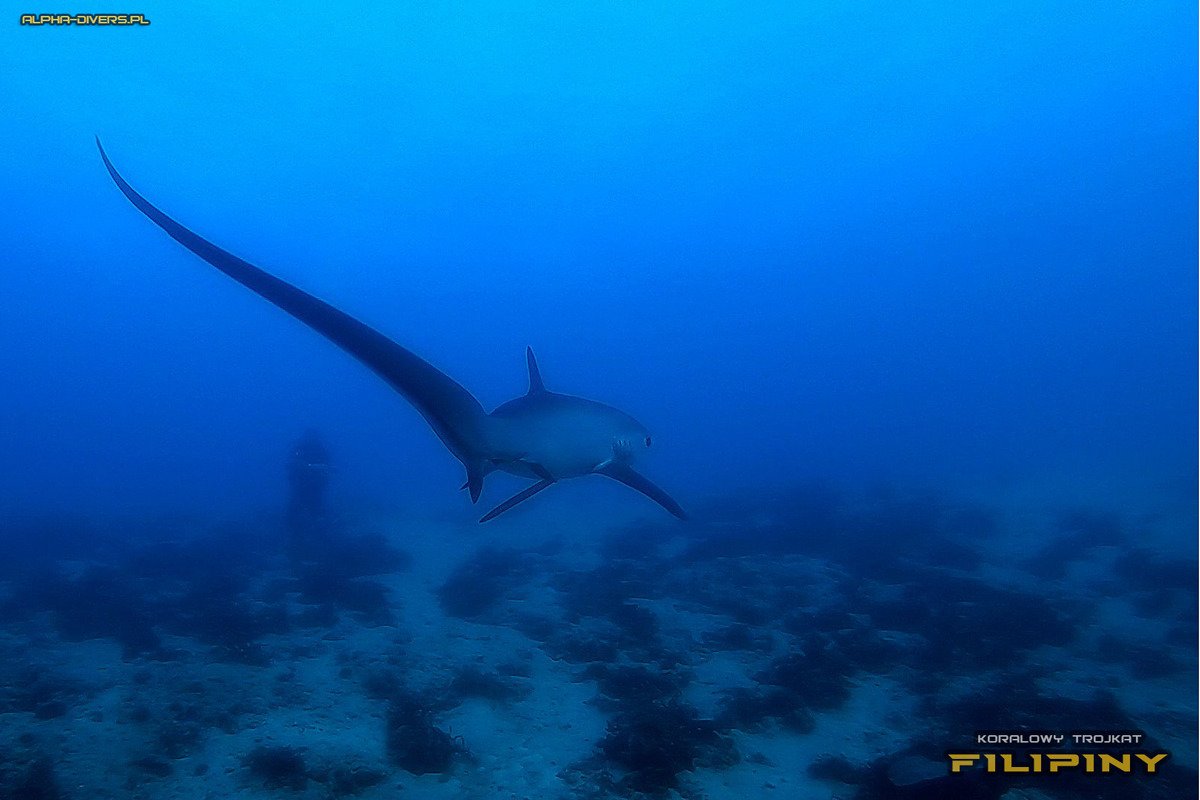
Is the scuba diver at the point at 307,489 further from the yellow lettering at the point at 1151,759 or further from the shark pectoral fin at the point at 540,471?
the yellow lettering at the point at 1151,759

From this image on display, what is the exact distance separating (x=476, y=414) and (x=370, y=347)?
0.91 metres

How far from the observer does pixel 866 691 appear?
8516 mm

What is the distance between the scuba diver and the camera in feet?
63.1

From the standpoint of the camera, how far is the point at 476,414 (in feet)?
10.3

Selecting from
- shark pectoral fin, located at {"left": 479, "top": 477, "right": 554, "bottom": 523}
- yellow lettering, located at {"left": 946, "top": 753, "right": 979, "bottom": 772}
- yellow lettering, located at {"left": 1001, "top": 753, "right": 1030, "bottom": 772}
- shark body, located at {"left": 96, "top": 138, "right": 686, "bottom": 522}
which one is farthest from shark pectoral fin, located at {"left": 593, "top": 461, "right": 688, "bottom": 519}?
yellow lettering, located at {"left": 1001, "top": 753, "right": 1030, "bottom": 772}

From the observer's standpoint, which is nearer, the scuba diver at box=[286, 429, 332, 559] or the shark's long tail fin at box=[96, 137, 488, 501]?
the shark's long tail fin at box=[96, 137, 488, 501]

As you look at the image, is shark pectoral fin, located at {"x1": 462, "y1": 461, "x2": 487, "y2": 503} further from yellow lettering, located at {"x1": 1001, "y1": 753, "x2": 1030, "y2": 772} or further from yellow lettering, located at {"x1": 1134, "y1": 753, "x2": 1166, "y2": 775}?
yellow lettering, located at {"x1": 1134, "y1": 753, "x2": 1166, "y2": 775}

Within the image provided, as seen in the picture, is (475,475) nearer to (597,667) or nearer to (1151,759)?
(597,667)

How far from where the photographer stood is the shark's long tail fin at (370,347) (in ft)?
6.59

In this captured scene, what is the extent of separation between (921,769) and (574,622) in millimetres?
6644

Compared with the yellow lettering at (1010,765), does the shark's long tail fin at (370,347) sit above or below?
above

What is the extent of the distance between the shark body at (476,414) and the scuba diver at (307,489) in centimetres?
1599

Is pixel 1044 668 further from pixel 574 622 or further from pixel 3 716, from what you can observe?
pixel 3 716

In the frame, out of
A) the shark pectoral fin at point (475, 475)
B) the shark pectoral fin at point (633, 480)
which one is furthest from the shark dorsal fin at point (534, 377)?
the shark pectoral fin at point (475, 475)
